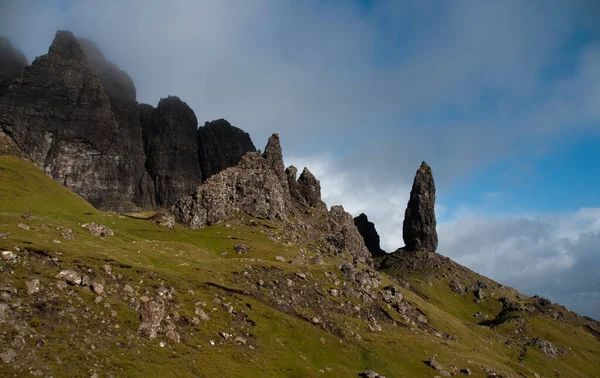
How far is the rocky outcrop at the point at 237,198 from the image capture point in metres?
154

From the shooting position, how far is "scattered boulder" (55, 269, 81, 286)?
4939cm

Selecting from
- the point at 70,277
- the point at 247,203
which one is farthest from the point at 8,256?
the point at 247,203

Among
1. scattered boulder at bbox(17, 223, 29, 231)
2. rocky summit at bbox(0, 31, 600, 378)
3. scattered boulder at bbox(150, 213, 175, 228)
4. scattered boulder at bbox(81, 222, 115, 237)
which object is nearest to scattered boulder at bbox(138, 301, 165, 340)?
rocky summit at bbox(0, 31, 600, 378)

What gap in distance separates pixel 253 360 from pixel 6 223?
47.7 metres

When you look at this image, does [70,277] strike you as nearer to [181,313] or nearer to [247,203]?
[181,313]

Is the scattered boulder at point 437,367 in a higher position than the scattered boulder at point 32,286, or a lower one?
lower

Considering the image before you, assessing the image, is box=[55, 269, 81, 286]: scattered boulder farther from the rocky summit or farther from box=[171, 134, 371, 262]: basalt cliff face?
box=[171, 134, 371, 262]: basalt cliff face

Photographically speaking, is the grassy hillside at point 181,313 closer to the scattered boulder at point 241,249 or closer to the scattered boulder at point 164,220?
the scattered boulder at point 241,249

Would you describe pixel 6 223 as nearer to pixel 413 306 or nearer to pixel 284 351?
pixel 284 351

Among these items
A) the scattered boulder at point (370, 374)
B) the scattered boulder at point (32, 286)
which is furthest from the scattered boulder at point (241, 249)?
the scattered boulder at point (32, 286)

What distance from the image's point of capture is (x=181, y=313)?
5828 centimetres

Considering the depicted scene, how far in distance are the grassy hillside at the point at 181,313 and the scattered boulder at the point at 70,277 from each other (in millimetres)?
834

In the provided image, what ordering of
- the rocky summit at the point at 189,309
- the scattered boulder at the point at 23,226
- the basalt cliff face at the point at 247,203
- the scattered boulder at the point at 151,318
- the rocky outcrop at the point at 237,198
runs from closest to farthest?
the rocky summit at the point at 189,309 → the scattered boulder at the point at 151,318 → the scattered boulder at the point at 23,226 → the rocky outcrop at the point at 237,198 → the basalt cliff face at the point at 247,203

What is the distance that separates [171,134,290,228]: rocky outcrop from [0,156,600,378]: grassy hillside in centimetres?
2192
